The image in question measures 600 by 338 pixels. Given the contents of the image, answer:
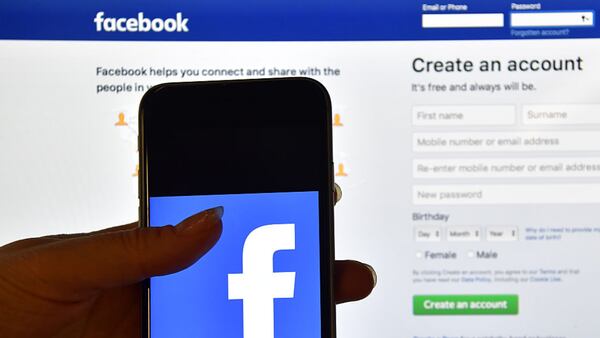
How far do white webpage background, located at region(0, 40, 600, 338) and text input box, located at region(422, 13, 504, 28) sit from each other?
0.02 m

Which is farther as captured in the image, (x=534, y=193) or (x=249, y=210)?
(x=534, y=193)

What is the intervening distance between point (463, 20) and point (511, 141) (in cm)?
15

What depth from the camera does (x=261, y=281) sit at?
1.74 ft

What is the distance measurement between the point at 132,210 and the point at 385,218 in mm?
298

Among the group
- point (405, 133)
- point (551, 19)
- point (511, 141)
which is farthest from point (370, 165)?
point (551, 19)

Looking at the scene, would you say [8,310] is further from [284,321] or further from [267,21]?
[267,21]

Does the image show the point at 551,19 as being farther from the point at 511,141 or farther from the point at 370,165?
the point at 370,165

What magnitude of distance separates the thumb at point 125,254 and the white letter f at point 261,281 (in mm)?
47

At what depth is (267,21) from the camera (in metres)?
0.73

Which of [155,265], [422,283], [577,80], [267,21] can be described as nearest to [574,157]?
[577,80]

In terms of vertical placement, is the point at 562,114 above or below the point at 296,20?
below

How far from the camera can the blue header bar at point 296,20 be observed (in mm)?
721

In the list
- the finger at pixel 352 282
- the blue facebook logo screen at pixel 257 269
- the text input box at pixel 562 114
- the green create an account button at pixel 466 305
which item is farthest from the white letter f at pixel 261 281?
the text input box at pixel 562 114

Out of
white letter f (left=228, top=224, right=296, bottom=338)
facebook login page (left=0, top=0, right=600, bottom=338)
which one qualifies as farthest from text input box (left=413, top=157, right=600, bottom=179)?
white letter f (left=228, top=224, right=296, bottom=338)
